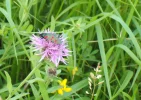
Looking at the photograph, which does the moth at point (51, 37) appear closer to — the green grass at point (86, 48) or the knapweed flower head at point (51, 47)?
the knapweed flower head at point (51, 47)

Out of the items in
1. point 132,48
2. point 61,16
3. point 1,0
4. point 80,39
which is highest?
point 1,0

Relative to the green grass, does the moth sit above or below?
above

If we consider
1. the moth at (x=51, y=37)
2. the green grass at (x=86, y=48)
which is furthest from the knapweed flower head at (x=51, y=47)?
the green grass at (x=86, y=48)

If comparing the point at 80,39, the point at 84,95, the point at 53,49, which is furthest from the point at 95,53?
the point at 53,49

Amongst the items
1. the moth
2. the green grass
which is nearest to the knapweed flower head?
the moth

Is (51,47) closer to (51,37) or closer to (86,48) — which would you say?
(51,37)

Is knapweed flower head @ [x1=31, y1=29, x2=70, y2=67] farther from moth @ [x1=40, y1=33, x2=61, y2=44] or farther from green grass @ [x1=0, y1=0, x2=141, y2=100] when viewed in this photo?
green grass @ [x1=0, y1=0, x2=141, y2=100]

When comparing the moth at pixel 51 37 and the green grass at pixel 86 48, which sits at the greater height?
the moth at pixel 51 37

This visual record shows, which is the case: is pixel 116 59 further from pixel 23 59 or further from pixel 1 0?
pixel 1 0

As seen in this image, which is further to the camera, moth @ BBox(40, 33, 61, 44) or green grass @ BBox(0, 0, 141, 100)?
green grass @ BBox(0, 0, 141, 100)
